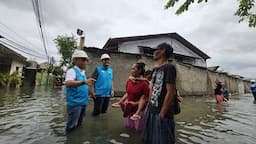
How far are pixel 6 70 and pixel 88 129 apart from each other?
57.9 feet

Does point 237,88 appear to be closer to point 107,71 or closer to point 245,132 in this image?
point 245,132

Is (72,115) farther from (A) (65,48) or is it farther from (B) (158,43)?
(A) (65,48)

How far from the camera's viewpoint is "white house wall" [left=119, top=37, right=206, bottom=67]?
51.5 feet

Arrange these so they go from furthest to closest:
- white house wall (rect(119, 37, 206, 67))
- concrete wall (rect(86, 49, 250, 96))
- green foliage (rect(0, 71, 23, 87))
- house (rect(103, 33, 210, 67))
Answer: white house wall (rect(119, 37, 206, 67)), house (rect(103, 33, 210, 67)), green foliage (rect(0, 71, 23, 87)), concrete wall (rect(86, 49, 250, 96))

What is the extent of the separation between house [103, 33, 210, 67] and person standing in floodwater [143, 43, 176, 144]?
12.7 meters

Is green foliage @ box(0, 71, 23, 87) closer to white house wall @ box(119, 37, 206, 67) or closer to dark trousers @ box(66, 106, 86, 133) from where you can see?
white house wall @ box(119, 37, 206, 67)

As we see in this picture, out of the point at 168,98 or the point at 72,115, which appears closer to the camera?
the point at 168,98

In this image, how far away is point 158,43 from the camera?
17.8 m

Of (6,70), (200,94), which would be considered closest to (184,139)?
(200,94)

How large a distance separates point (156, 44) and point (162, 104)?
51.3ft

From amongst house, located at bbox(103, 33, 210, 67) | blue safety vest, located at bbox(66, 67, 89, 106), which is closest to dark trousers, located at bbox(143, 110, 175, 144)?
blue safety vest, located at bbox(66, 67, 89, 106)

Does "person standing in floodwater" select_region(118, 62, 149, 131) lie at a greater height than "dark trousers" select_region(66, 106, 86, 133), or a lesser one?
greater

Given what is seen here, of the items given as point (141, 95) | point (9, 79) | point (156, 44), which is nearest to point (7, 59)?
point (9, 79)

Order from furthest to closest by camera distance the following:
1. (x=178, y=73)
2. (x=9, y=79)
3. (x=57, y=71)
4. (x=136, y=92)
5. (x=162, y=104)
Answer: (x=57, y=71), (x=9, y=79), (x=178, y=73), (x=136, y=92), (x=162, y=104)
